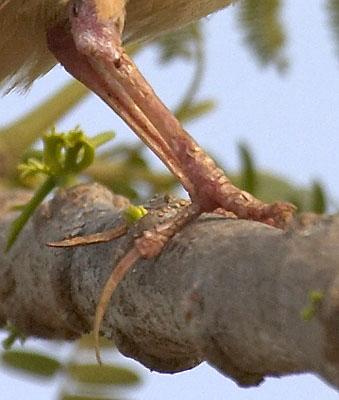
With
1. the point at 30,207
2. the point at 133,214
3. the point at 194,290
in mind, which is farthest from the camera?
the point at 30,207

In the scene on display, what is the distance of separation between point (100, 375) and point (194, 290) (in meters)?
0.76

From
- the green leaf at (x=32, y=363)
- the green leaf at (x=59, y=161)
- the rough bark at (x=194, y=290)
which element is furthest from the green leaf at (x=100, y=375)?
the green leaf at (x=59, y=161)

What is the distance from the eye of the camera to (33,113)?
2.08 metres

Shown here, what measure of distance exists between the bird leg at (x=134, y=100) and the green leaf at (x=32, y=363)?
402mm

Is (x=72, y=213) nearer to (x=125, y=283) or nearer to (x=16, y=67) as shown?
(x=125, y=283)

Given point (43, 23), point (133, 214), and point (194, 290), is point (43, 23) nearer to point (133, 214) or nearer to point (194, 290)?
point (133, 214)

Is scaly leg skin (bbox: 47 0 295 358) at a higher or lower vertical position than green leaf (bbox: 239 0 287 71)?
higher

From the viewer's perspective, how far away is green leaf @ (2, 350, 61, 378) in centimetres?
184

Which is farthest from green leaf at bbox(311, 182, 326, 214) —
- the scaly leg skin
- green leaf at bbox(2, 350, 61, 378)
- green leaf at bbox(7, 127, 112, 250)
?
green leaf at bbox(2, 350, 61, 378)

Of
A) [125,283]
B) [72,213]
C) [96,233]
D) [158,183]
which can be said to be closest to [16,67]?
[158,183]

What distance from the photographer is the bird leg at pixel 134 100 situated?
1443 millimetres

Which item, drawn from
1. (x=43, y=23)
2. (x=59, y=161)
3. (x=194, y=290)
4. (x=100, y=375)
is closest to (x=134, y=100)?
(x=59, y=161)

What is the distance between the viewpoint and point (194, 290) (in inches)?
43.1

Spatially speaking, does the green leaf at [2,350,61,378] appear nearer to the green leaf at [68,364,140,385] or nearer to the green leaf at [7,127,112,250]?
the green leaf at [68,364,140,385]
